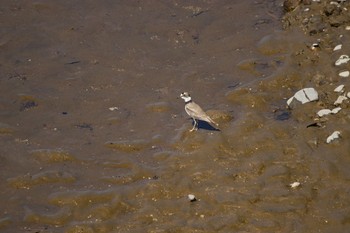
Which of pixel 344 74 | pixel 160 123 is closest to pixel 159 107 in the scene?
pixel 160 123

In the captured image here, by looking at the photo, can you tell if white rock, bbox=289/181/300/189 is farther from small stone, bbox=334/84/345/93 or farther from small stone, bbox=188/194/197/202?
small stone, bbox=334/84/345/93

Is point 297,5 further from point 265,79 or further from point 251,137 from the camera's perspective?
point 251,137

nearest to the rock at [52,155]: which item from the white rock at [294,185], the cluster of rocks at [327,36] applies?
the white rock at [294,185]

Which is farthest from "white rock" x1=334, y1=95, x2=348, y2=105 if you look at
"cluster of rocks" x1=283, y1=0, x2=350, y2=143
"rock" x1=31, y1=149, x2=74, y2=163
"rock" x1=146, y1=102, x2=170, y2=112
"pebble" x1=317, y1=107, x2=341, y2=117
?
"rock" x1=31, y1=149, x2=74, y2=163

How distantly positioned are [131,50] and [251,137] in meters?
4.05

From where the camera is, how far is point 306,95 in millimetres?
9320

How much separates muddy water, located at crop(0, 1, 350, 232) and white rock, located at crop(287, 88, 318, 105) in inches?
6.2

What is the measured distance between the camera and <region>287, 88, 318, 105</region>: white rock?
9.28 metres

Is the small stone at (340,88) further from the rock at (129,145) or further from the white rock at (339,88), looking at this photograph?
the rock at (129,145)

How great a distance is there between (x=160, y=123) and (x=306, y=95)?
2.78m

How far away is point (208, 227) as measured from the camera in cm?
725

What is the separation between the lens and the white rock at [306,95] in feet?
30.5

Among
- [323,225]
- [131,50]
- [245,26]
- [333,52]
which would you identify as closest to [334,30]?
[333,52]

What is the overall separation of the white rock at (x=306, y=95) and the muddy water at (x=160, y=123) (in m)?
0.16
